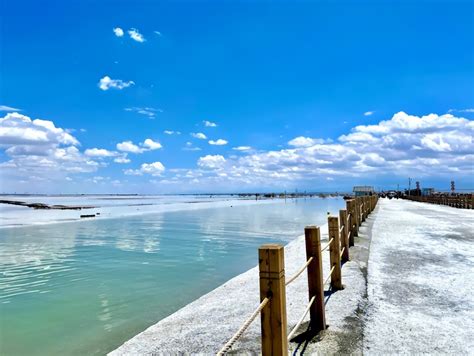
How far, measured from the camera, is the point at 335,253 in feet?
21.4

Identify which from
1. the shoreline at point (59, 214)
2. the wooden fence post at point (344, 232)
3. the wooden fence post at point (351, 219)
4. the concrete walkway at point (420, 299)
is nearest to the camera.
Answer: the concrete walkway at point (420, 299)

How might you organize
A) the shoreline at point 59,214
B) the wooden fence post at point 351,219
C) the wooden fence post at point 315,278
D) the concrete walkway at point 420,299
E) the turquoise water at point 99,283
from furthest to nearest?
the shoreline at point 59,214, the wooden fence post at point 351,219, the turquoise water at point 99,283, the wooden fence post at point 315,278, the concrete walkway at point 420,299

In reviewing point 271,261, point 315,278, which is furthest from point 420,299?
point 271,261

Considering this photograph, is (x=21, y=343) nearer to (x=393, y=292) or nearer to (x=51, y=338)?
(x=51, y=338)

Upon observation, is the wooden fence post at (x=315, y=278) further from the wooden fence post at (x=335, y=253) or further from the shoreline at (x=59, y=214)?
the shoreline at (x=59, y=214)

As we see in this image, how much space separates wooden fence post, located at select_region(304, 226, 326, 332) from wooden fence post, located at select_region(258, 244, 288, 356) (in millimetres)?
1762

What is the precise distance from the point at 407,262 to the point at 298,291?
11.0ft

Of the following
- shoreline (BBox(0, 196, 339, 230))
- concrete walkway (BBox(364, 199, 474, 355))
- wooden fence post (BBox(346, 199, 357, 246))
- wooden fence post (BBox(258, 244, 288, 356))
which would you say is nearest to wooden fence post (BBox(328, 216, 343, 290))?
concrete walkway (BBox(364, 199, 474, 355))

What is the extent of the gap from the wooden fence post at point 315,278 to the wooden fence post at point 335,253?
1712 millimetres

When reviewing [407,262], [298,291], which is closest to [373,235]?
[407,262]

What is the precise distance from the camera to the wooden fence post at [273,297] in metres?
3.03

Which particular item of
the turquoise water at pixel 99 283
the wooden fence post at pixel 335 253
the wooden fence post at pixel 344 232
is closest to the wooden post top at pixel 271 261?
the wooden fence post at pixel 335 253

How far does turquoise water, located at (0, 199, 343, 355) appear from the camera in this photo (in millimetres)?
6867

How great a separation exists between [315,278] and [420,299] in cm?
237
